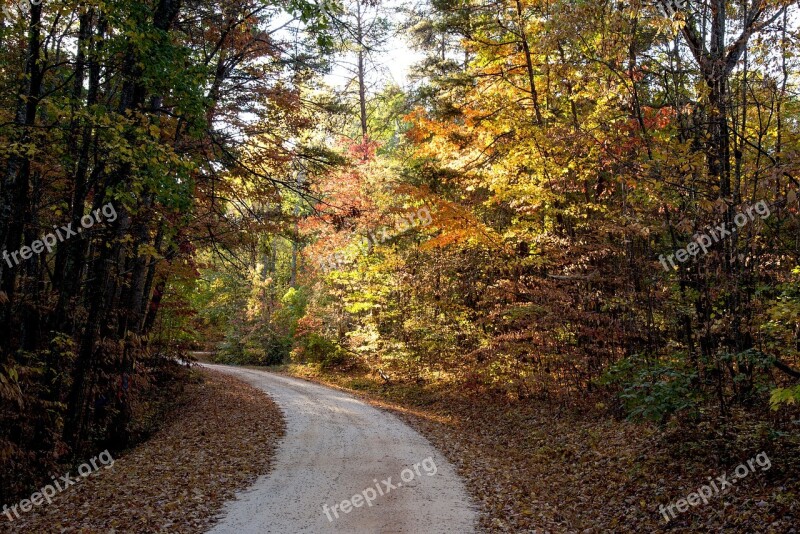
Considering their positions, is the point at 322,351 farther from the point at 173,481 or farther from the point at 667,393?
the point at 667,393

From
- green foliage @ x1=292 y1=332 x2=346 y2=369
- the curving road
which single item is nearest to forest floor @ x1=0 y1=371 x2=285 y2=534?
the curving road

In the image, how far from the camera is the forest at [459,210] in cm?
780

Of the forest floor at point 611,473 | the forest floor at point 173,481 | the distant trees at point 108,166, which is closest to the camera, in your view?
the forest floor at point 611,473

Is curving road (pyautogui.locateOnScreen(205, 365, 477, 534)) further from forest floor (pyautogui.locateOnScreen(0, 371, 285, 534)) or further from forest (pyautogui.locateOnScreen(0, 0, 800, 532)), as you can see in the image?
forest (pyautogui.locateOnScreen(0, 0, 800, 532))

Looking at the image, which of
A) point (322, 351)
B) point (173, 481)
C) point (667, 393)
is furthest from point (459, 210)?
point (322, 351)

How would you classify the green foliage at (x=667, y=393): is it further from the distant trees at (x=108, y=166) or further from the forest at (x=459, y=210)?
the distant trees at (x=108, y=166)

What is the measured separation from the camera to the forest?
780 cm

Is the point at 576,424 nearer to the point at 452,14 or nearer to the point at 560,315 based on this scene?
the point at 560,315

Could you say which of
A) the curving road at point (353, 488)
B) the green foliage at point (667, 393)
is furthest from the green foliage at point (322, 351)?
the green foliage at point (667, 393)

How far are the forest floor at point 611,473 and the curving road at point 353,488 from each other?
50 centimetres

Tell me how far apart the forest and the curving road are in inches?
45.5

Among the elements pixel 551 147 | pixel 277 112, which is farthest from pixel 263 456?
pixel 551 147

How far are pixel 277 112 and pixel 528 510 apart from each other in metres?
10.9

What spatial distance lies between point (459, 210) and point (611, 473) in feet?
26.2
